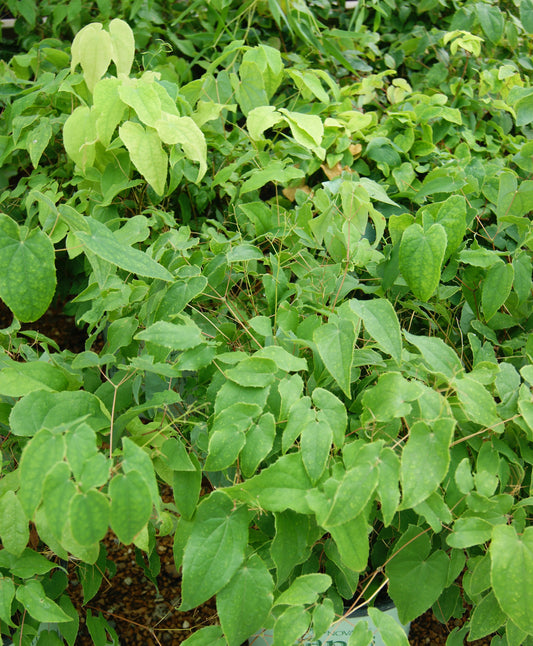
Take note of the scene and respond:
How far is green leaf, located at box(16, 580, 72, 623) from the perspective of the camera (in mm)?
671

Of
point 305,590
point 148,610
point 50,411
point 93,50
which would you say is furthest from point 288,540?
point 93,50

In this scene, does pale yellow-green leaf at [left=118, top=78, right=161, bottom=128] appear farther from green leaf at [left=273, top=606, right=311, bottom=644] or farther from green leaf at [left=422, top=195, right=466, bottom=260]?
green leaf at [left=273, top=606, right=311, bottom=644]

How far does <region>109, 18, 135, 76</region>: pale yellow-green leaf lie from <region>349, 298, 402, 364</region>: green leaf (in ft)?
2.01

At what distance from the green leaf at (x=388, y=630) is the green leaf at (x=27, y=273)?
47cm

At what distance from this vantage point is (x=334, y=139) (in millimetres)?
1189

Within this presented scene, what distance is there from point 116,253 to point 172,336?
108mm

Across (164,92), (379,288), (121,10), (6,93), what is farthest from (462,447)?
(121,10)

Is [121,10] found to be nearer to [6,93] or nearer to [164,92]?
[6,93]

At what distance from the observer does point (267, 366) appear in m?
0.65

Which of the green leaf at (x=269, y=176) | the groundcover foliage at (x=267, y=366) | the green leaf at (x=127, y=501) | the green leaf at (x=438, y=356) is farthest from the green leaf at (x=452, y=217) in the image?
the green leaf at (x=127, y=501)

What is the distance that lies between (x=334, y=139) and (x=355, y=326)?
619 mm

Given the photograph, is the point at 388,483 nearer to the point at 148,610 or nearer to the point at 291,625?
the point at 291,625

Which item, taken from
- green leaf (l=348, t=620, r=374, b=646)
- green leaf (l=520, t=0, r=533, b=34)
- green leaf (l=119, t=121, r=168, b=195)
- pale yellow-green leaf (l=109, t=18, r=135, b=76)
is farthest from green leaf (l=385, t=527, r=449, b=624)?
green leaf (l=520, t=0, r=533, b=34)

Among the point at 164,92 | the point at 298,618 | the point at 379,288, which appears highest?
the point at 164,92
